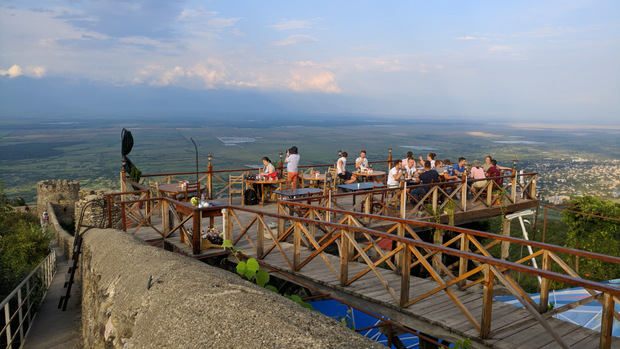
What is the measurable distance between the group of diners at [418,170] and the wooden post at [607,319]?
278 inches

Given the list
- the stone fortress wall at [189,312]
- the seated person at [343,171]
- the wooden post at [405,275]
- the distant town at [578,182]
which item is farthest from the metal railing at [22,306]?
the distant town at [578,182]

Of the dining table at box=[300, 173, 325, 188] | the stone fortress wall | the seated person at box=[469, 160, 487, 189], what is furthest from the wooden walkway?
the dining table at box=[300, 173, 325, 188]

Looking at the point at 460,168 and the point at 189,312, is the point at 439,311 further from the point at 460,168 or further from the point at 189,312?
the point at 460,168

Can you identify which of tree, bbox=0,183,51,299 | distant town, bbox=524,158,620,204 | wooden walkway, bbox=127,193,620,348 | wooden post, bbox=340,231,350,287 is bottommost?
distant town, bbox=524,158,620,204

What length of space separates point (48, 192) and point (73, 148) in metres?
129

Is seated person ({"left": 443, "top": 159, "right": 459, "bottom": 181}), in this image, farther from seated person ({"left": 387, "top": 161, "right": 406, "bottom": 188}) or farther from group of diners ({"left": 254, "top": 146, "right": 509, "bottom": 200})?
seated person ({"left": 387, "top": 161, "right": 406, "bottom": 188})

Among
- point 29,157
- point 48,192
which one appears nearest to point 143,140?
point 29,157

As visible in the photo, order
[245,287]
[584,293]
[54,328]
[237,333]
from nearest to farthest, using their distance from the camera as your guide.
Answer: [237,333]
[245,287]
[54,328]
[584,293]

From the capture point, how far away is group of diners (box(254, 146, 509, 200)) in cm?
1078

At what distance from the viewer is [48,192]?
3031cm

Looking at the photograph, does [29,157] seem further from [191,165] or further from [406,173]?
[406,173]

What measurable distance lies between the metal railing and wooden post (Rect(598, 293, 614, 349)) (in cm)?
680

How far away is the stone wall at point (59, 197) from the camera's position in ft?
99.5

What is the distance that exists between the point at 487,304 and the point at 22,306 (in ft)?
29.2
